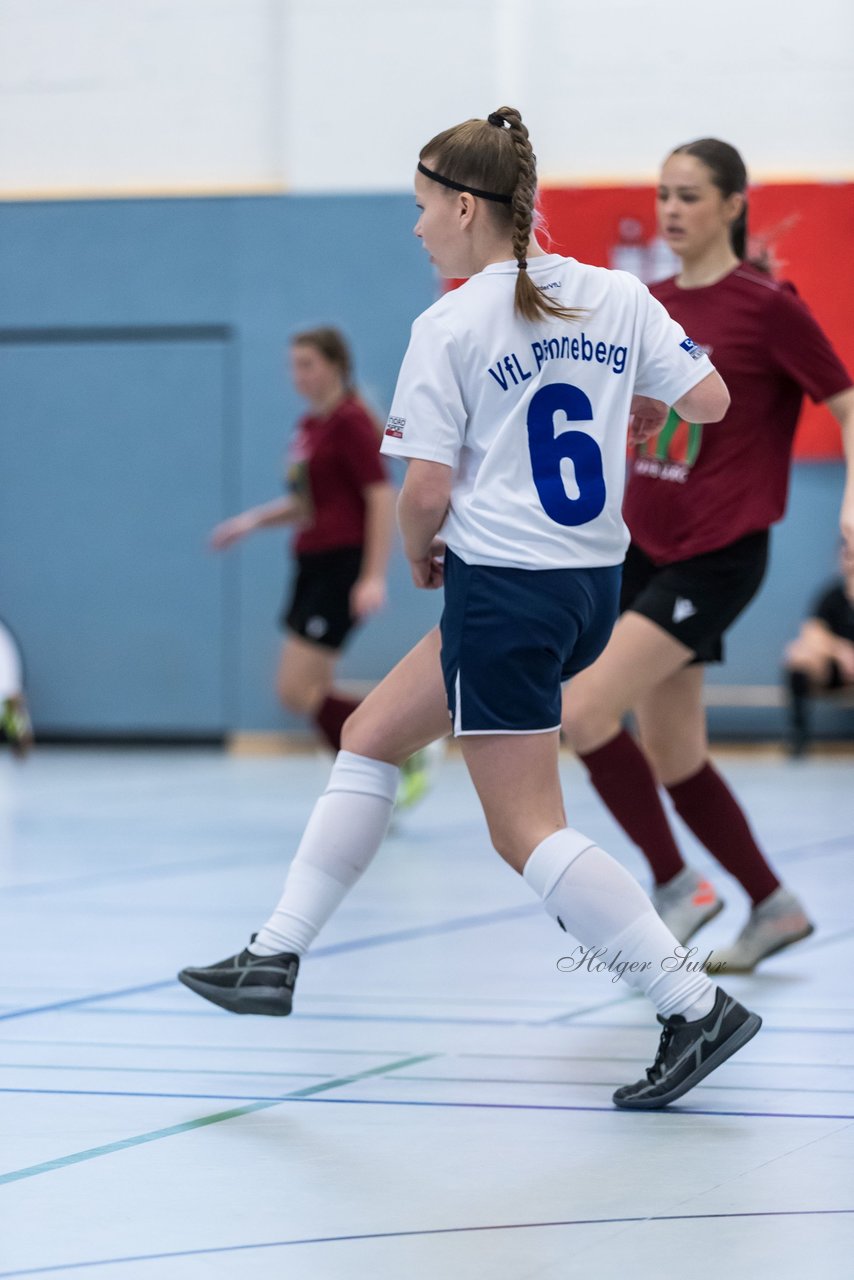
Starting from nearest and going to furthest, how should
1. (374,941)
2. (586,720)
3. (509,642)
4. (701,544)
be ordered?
(509,642)
(586,720)
(701,544)
(374,941)

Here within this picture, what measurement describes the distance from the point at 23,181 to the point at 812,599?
503cm

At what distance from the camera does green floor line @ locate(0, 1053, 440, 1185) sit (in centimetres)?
240

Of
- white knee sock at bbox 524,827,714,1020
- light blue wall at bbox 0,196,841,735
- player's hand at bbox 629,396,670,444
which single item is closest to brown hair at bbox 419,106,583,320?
player's hand at bbox 629,396,670,444

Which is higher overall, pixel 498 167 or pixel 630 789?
pixel 498 167

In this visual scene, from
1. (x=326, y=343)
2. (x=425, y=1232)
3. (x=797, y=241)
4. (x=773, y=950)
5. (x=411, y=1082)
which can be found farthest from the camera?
(x=797, y=241)

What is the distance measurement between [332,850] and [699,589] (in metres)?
1.11

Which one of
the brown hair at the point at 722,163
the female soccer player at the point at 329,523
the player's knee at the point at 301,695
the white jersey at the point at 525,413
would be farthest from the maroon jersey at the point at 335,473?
the white jersey at the point at 525,413

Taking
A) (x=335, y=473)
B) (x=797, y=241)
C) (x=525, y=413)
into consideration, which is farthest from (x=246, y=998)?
(x=797, y=241)

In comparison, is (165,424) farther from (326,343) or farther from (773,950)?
(773,950)

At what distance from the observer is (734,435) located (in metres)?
3.83

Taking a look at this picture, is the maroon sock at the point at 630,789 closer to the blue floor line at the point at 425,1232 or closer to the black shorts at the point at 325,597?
the blue floor line at the point at 425,1232

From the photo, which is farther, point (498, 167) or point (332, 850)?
point (332, 850)

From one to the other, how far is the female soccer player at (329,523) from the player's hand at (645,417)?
147 inches

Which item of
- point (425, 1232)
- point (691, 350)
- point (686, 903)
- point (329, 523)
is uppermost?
point (691, 350)
